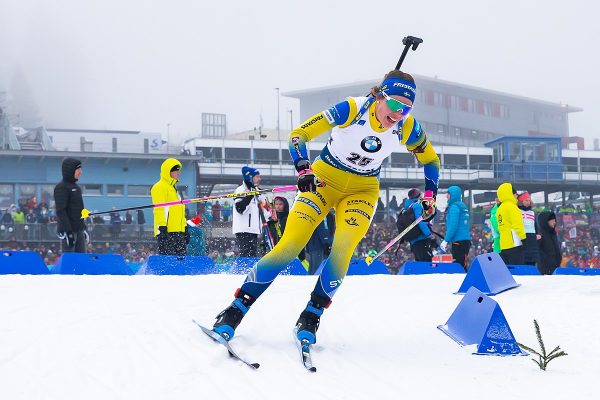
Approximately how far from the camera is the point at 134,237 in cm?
2344

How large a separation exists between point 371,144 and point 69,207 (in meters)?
5.54

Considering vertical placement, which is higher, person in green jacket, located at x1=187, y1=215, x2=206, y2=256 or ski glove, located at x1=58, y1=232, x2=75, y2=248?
ski glove, located at x1=58, y1=232, x2=75, y2=248

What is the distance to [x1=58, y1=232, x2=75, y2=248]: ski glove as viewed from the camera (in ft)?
33.0

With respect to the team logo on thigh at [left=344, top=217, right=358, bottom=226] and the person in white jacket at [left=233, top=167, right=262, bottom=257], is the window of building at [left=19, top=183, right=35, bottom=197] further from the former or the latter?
the team logo on thigh at [left=344, top=217, right=358, bottom=226]

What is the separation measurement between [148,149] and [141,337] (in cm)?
3614

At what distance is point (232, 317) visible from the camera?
5.18 meters

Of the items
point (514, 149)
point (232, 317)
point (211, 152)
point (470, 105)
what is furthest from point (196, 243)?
point (470, 105)

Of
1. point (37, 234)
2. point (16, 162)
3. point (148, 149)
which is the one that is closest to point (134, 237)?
point (37, 234)

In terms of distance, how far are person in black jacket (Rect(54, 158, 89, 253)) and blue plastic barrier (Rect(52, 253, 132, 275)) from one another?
31 cm

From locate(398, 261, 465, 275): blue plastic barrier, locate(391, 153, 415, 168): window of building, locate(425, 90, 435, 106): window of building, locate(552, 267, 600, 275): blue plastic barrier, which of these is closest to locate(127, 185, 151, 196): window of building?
locate(391, 153, 415, 168): window of building

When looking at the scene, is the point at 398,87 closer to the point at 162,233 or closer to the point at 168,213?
the point at 168,213

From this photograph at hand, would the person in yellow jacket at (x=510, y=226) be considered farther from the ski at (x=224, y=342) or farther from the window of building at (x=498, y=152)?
the window of building at (x=498, y=152)

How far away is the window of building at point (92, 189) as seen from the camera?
122 ft

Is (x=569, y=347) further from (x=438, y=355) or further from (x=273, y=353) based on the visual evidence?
(x=273, y=353)
